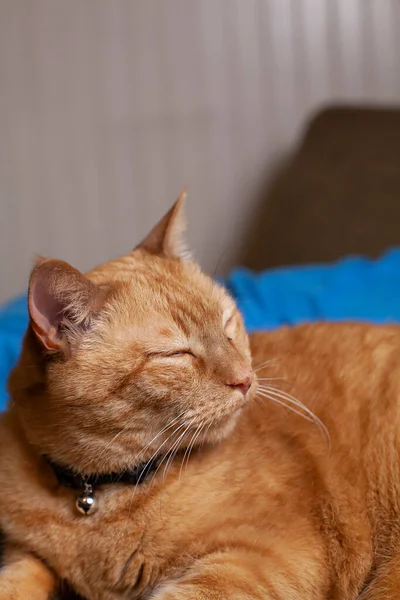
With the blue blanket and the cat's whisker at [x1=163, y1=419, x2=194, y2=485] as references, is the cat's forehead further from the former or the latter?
the blue blanket

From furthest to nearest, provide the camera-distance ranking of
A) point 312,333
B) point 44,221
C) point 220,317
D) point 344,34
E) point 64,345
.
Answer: point 344,34 < point 44,221 < point 312,333 < point 220,317 < point 64,345

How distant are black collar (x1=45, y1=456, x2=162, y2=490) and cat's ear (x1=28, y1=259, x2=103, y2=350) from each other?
0.24 m

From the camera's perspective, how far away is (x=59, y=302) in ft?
3.57

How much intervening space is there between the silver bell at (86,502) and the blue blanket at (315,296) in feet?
3.26

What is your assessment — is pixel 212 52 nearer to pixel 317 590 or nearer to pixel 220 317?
pixel 220 317

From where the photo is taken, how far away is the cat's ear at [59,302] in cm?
103

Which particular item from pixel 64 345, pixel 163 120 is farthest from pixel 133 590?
pixel 163 120

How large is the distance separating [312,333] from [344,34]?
2153 mm

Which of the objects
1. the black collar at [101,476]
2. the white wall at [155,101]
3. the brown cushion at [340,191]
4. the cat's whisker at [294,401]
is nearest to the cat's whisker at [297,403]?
the cat's whisker at [294,401]

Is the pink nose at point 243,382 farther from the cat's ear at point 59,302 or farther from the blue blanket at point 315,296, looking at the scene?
the blue blanket at point 315,296

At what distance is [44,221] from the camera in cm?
304

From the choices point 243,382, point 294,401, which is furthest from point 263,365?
point 243,382

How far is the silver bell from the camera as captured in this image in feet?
3.90

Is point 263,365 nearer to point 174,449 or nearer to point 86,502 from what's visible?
point 174,449
